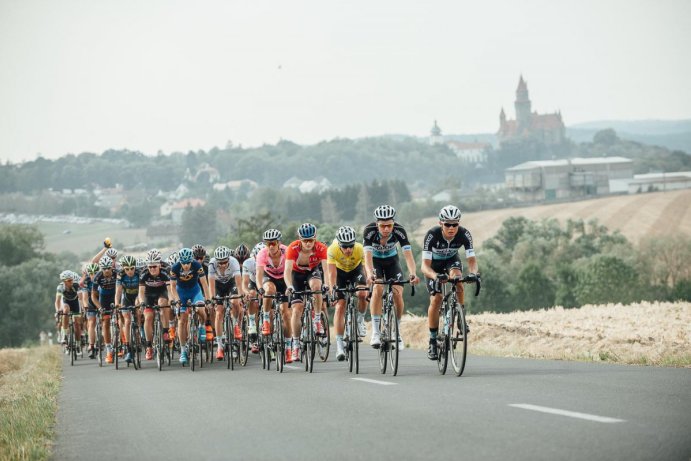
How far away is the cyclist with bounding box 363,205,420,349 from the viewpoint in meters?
14.8

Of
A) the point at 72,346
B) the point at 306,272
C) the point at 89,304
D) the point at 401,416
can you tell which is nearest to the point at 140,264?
the point at 89,304

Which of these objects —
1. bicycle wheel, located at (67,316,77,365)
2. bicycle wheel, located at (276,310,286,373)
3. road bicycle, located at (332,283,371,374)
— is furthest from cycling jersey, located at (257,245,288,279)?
bicycle wheel, located at (67,316,77,365)

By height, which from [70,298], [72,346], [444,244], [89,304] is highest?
[444,244]

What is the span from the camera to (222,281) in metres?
20.7

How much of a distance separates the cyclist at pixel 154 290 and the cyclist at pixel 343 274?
5.69 m

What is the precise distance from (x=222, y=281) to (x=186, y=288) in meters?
0.73

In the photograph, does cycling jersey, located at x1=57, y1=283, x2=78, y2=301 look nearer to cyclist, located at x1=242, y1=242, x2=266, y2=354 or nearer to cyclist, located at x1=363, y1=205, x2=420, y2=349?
cyclist, located at x1=242, y1=242, x2=266, y2=354

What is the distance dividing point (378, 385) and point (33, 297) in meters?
96.7

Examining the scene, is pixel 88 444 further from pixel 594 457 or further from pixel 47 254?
pixel 47 254

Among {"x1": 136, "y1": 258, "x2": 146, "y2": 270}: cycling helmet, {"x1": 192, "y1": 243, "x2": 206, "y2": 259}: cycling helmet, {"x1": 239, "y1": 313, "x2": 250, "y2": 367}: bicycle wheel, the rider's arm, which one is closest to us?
the rider's arm

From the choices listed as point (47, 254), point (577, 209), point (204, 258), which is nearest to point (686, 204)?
point (577, 209)

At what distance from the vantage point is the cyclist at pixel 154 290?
21.3 meters

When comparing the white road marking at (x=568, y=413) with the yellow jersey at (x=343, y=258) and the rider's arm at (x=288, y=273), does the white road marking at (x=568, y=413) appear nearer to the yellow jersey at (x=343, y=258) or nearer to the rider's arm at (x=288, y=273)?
the yellow jersey at (x=343, y=258)

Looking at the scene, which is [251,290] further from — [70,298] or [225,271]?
[70,298]
